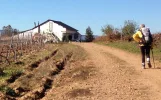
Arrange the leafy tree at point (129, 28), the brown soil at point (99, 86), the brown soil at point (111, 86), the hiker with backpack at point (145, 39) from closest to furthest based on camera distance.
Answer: the brown soil at point (111, 86)
the brown soil at point (99, 86)
the hiker with backpack at point (145, 39)
the leafy tree at point (129, 28)

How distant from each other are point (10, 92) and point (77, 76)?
3590mm

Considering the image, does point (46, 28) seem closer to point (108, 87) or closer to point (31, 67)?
point (31, 67)

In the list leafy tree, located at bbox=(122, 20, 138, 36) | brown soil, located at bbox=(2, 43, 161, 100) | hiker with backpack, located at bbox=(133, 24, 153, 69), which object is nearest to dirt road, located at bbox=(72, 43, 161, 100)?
brown soil, located at bbox=(2, 43, 161, 100)

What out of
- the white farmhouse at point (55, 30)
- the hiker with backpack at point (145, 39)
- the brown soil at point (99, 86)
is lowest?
the brown soil at point (99, 86)

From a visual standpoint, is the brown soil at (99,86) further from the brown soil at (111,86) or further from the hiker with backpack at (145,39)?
the hiker with backpack at (145,39)

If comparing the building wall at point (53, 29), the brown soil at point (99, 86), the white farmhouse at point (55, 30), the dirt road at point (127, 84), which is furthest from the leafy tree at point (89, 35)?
the dirt road at point (127, 84)

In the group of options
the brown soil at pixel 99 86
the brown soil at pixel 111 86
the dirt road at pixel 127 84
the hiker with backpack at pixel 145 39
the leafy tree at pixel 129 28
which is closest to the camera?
the dirt road at pixel 127 84

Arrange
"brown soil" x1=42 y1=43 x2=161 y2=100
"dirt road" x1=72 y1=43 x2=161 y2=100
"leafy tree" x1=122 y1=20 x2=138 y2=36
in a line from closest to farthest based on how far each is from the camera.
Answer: "dirt road" x1=72 y1=43 x2=161 y2=100 → "brown soil" x1=42 y1=43 x2=161 y2=100 → "leafy tree" x1=122 y1=20 x2=138 y2=36

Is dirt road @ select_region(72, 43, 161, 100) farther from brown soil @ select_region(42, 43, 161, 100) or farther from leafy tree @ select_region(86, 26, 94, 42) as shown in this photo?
leafy tree @ select_region(86, 26, 94, 42)

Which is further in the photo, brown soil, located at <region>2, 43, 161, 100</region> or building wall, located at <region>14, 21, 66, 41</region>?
building wall, located at <region>14, 21, 66, 41</region>

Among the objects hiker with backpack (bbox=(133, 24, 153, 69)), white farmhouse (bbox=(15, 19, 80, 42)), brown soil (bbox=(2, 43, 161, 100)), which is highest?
white farmhouse (bbox=(15, 19, 80, 42))

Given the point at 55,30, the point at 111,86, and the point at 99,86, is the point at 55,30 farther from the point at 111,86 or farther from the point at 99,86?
the point at 111,86

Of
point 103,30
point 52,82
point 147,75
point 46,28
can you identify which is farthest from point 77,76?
point 46,28

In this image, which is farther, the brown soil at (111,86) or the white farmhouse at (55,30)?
the white farmhouse at (55,30)
